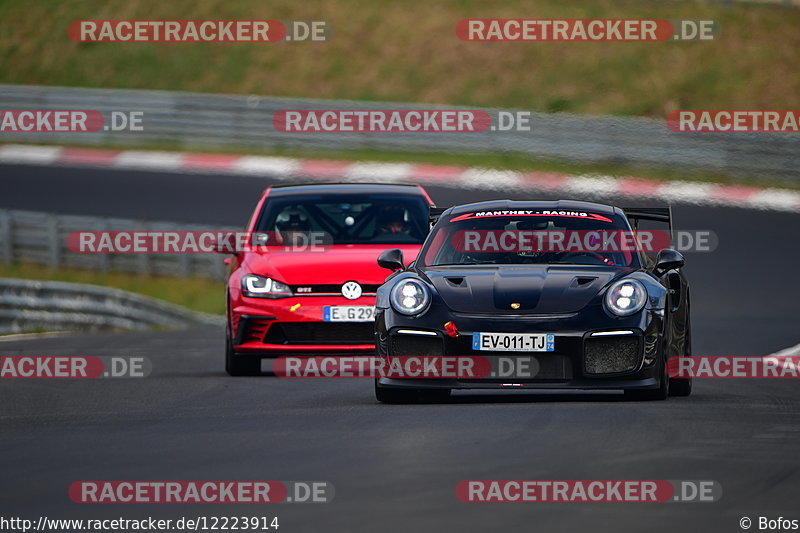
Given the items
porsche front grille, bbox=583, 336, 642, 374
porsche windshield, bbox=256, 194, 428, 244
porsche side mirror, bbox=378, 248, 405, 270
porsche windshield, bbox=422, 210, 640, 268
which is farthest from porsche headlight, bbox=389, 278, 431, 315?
porsche windshield, bbox=256, 194, 428, 244

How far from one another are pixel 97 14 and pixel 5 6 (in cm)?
260

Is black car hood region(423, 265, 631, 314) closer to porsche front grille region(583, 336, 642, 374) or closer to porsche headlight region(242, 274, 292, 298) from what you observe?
porsche front grille region(583, 336, 642, 374)

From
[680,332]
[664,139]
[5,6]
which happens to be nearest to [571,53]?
[664,139]

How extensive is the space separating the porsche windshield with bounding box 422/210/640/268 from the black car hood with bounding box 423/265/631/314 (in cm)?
28

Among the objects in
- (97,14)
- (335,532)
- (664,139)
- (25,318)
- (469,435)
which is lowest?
(335,532)

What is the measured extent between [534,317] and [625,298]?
535mm

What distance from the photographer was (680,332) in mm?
10156

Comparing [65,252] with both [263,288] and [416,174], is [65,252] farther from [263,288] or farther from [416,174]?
[263,288]

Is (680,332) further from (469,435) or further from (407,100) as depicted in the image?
(407,100)

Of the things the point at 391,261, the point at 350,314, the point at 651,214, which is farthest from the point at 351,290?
the point at 651,214

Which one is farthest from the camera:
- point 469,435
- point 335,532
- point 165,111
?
point 165,111

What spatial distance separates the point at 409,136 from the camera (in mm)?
29172

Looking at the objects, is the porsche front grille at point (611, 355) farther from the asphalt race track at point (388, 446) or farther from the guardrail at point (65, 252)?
the guardrail at point (65, 252)

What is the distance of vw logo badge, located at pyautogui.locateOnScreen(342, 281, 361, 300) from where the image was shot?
38.5 feet
